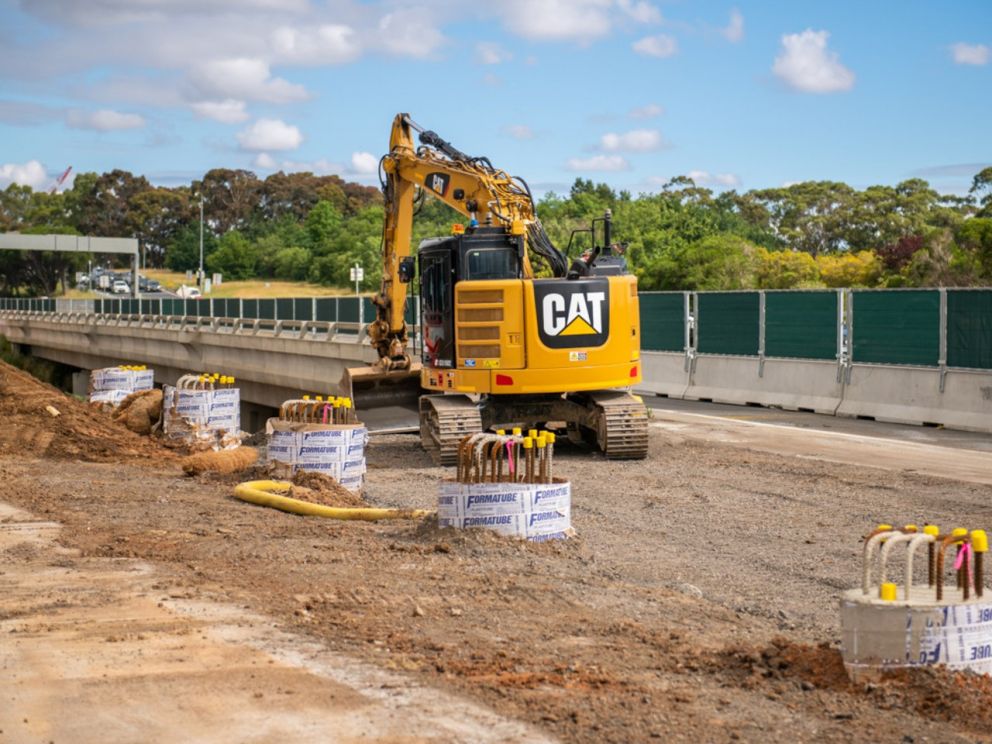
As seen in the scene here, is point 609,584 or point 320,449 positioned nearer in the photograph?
point 609,584

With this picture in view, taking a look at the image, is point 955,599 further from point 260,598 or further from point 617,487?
point 617,487

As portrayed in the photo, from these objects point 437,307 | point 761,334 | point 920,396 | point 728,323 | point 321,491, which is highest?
point 437,307

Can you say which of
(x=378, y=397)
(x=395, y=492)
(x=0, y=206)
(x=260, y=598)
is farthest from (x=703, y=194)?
(x=0, y=206)

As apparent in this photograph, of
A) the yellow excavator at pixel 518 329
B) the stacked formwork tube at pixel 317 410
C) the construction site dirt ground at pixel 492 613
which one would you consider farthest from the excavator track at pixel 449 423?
the construction site dirt ground at pixel 492 613

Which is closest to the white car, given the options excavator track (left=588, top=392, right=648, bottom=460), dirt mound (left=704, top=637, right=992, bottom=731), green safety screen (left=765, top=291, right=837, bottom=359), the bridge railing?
the bridge railing

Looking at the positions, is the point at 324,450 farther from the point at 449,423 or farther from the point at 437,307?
the point at 437,307

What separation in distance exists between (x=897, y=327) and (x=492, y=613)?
17696 millimetres

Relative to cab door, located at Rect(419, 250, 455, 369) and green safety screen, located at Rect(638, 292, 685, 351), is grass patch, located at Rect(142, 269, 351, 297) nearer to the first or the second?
green safety screen, located at Rect(638, 292, 685, 351)

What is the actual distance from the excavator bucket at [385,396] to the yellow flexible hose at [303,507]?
250 inches

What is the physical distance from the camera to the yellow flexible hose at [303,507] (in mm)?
13477

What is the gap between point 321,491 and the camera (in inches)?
599

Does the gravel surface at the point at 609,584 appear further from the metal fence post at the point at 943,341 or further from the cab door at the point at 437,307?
the metal fence post at the point at 943,341

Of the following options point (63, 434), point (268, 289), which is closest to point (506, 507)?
point (63, 434)

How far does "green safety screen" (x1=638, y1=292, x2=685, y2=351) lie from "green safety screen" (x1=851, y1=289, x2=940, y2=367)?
265 inches
